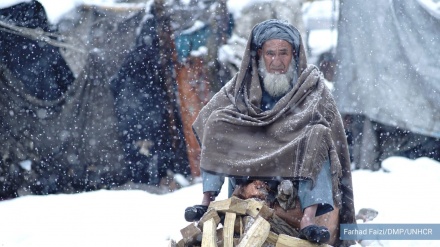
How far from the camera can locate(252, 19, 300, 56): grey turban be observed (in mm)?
3865

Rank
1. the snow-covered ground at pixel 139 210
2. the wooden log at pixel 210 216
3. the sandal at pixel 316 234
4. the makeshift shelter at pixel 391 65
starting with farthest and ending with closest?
1. the makeshift shelter at pixel 391 65
2. the snow-covered ground at pixel 139 210
3. the wooden log at pixel 210 216
4. the sandal at pixel 316 234

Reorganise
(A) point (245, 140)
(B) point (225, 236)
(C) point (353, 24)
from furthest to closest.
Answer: (C) point (353, 24) < (A) point (245, 140) < (B) point (225, 236)

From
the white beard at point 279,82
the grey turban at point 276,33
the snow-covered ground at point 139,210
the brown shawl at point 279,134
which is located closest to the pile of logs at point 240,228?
the brown shawl at point 279,134

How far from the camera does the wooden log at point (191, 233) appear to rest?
350 cm

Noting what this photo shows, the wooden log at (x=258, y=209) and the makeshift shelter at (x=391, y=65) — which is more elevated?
the makeshift shelter at (x=391, y=65)

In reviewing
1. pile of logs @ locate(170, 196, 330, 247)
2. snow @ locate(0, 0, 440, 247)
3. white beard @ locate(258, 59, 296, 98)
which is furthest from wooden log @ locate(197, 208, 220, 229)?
snow @ locate(0, 0, 440, 247)

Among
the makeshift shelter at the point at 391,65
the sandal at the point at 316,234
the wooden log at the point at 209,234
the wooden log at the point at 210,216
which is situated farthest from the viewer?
the makeshift shelter at the point at 391,65

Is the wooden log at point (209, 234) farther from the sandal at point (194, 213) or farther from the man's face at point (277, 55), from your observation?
the man's face at point (277, 55)

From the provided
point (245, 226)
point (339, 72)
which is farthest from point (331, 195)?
point (339, 72)

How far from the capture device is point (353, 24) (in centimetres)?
696

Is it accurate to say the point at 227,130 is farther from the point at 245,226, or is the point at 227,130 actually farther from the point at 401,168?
the point at 401,168

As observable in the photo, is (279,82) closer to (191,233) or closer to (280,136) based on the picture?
(280,136)

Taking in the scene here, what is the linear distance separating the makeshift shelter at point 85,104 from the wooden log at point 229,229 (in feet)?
12.6

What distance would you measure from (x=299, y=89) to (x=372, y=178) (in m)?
3.70
